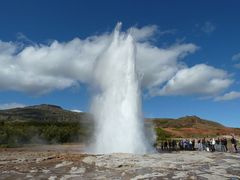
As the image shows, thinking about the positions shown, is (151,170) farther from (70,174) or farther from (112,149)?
(112,149)

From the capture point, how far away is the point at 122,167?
2416 centimetres

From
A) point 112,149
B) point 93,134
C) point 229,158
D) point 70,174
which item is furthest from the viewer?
point 93,134

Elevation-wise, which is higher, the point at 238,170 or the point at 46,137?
the point at 46,137

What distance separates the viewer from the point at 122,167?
24.2 metres

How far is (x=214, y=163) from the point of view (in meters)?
26.1

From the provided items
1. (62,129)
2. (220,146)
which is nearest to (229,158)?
(220,146)

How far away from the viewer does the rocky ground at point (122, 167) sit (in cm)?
2153

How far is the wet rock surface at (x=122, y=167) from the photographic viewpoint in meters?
21.5

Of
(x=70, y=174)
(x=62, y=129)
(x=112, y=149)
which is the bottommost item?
(x=70, y=174)

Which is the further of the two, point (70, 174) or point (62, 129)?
point (62, 129)

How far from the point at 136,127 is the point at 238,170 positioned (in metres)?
12.6

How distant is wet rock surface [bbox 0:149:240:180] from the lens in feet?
70.6

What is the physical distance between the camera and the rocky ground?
21.5 meters

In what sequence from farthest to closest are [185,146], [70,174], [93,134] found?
[185,146] → [93,134] → [70,174]
